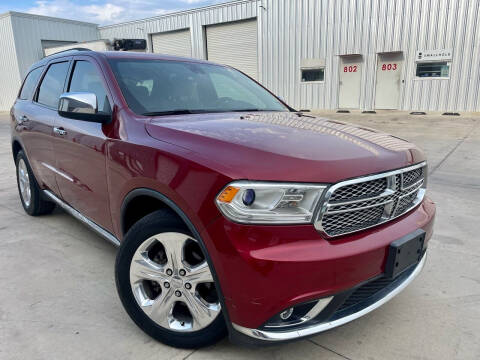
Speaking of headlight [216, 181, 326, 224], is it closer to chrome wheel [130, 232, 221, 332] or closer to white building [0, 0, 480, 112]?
chrome wheel [130, 232, 221, 332]

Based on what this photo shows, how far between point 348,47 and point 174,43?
10.8 metres

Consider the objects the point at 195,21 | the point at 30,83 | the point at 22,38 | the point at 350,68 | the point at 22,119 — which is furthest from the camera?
the point at 22,38

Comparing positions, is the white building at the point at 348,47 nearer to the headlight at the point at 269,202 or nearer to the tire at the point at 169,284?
the headlight at the point at 269,202

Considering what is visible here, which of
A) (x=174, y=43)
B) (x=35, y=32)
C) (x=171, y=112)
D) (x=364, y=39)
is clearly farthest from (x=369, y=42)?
(x=35, y=32)

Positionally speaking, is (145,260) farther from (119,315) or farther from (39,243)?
(39,243)

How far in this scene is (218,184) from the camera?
1.66 metres

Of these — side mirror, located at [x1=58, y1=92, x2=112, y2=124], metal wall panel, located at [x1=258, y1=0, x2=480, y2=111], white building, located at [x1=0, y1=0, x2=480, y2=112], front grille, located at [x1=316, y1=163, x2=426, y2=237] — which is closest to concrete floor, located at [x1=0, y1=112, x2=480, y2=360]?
front grille, located at [x1=316, y1=163, x2=426, y2=237]

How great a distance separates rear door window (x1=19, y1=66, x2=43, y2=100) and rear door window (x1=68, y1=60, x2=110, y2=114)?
44.8 inches

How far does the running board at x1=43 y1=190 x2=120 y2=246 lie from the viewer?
2672 millimetres

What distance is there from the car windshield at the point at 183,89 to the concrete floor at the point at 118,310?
1.39 m

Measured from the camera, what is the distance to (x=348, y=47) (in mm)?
15781

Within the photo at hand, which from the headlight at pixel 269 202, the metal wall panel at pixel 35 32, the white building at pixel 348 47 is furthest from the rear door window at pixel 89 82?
the metal wall panel at pixel 35 32

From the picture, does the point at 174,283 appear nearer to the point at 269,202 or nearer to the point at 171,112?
the point at 269,202

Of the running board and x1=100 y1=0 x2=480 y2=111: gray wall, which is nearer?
the running board
